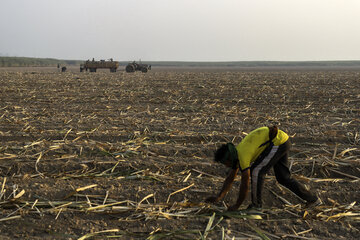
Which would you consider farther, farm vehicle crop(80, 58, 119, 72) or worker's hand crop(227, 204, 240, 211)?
farm vehicle crop(80, 58, 119, 72)

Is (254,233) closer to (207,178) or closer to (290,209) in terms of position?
(290,209)

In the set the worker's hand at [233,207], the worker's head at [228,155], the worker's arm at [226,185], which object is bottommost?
the worker's hand at [233,207]

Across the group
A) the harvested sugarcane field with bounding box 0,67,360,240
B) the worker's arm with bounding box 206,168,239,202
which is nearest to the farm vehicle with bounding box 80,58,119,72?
the harvested sugarcane field with bounding box 0,67,360,240

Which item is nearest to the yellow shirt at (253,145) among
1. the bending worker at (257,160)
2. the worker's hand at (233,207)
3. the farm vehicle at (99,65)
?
the bending worker at (257,160)

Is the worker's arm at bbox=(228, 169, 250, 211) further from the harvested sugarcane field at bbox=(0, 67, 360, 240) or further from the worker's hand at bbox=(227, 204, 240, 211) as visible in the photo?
the harvested sugarcane field at bbox=(0, 67, 360, 240)

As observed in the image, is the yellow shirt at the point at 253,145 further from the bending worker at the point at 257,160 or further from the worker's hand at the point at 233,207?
the worker's hand at the point at 233,207

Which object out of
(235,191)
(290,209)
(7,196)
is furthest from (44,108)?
(290,209)

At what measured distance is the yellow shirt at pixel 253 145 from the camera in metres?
3.79

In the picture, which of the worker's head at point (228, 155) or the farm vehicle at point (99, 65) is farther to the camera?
the farm vehicle at point (99, 65)

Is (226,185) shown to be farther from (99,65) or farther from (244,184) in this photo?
(99,65)

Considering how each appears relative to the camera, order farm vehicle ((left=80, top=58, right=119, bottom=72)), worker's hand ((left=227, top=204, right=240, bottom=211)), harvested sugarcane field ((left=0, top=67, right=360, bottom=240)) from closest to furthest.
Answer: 1. harvested sugarcane field ((left=0, top=67, right=360, bottom=240))
2. worker's hand ((left=227, top=204, right=240, bottom=211))
3. farm vehicle ((left=80, top=58, right=119, bottom=72))

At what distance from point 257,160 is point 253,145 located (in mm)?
251

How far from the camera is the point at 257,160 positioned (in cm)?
407

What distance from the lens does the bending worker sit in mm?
3795
